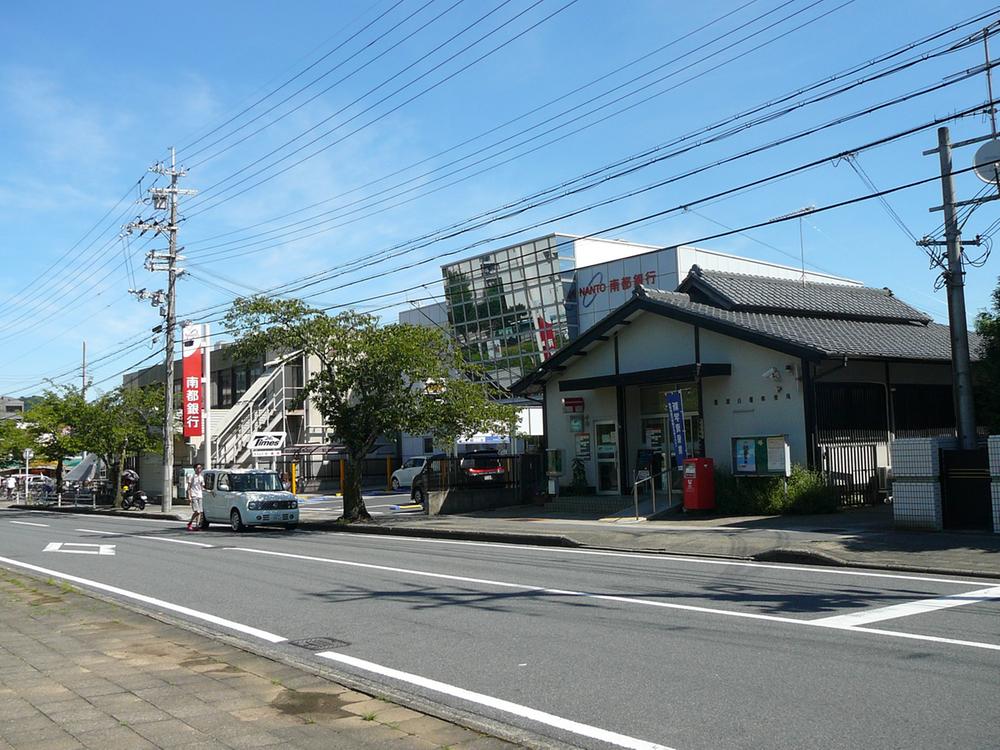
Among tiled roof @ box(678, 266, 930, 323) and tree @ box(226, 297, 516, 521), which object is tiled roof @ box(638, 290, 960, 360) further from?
tree @ box(226, 297, 516, 521)

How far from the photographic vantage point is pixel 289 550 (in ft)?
60.4

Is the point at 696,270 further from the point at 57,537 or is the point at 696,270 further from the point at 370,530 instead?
the point at 57,537

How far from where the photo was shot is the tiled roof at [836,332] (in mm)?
21359

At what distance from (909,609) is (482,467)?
64.6 ft

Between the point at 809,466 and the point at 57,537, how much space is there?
1878cm

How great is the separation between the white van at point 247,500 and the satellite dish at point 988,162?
→ 18057 millimetres

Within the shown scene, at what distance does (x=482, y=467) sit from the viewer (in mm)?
28562


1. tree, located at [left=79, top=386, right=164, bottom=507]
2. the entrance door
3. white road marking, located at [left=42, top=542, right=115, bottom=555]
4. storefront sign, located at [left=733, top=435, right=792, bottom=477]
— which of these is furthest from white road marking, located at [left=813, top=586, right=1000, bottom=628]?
tree, located at [left=79, top=386, right=164, bottom=507]

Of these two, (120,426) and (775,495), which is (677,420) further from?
(120,426)

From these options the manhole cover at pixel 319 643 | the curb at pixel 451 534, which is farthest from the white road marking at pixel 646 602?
the curb at pixel 451 534

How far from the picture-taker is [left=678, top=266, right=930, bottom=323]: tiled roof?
2588cm

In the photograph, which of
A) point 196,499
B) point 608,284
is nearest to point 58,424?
point 196,499

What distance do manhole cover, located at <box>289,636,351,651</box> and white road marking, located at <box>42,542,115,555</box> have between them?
1150 centimetres

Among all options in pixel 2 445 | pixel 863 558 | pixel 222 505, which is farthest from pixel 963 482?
pixel 2 445
